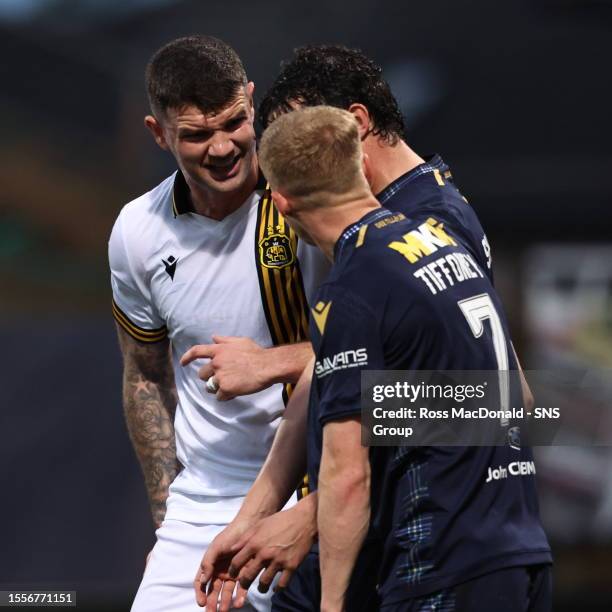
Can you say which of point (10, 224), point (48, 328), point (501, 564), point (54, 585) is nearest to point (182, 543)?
point (501, 564)

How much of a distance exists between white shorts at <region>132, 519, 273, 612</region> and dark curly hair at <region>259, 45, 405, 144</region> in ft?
4.43

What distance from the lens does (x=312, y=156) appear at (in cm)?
301

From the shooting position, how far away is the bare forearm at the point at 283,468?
343 cm

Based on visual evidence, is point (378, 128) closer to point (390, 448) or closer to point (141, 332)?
point (141, 332)

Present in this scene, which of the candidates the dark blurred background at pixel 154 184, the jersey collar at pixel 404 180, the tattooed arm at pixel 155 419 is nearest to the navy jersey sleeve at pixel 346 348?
the jersey collar at pixel 404 180

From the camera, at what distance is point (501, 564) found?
2.97 m

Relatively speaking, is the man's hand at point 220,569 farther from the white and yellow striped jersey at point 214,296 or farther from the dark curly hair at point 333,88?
the dark curly hair at point 333,88

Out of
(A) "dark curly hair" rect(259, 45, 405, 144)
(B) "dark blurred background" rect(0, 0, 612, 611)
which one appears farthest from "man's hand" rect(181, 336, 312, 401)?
(B) "dark blurred background" rect(0, 0, 612, 611)

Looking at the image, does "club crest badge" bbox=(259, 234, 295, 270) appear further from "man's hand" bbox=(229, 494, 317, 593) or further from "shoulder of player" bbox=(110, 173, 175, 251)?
"man's hand" bbox=(229, 494, 317, 593)

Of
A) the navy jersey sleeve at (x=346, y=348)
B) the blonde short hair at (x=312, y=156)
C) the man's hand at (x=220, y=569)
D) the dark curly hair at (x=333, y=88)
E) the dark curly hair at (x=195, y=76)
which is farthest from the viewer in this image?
the dark curly hair at (x=333, y=88)

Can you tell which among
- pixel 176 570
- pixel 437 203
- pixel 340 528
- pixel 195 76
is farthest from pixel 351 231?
pixel 176 570

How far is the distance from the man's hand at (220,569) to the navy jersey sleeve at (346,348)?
550mm

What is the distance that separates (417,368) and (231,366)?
2.55ft

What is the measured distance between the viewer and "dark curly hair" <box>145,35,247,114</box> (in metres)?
3.77
